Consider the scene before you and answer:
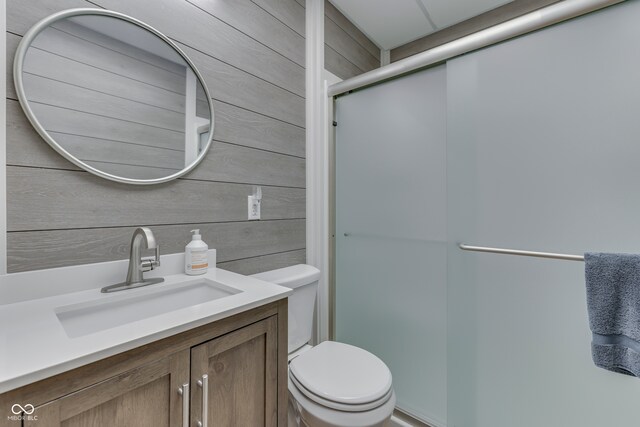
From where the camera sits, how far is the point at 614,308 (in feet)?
2.71

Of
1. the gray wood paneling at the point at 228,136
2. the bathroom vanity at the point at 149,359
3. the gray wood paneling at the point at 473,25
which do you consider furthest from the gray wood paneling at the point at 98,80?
the gray wood paneling at the point at 473,25

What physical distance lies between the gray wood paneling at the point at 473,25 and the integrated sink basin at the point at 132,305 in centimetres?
217

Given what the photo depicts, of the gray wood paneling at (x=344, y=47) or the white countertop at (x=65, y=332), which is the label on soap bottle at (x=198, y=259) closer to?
the white countertop at (x=65, y=332)

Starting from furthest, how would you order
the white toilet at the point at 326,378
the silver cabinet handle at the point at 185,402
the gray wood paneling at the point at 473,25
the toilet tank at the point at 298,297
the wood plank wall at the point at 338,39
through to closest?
the gray wood paneling at the point at 473,25 < the wood plank wall at the point at 338,39 < the toilet tank at the point at 298,297 < the white toilet at the point at 326,378 < the silver cabinet handle at the point at 185,402

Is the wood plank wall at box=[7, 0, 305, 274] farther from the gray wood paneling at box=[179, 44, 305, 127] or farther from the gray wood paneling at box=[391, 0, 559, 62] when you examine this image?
the gray wood paneling at box=[391, 0, 559, 62]

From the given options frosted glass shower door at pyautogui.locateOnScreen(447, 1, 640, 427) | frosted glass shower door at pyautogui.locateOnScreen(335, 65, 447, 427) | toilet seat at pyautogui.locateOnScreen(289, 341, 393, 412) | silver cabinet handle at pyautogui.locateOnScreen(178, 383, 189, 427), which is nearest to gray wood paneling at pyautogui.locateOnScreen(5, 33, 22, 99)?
silver cabinet handle at pyautogui.locateOnScreen(178, 383, 189, 427)

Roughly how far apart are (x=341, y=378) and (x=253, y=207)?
800mm

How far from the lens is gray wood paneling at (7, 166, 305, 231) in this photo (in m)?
0.75

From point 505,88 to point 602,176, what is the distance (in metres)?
0.46

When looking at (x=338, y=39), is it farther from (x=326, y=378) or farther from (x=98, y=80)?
(x=326, y=378)

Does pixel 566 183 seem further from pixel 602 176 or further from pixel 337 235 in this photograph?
pixel 337 235

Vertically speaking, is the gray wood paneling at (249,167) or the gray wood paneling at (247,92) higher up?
the gray wood paneling at (247,92)

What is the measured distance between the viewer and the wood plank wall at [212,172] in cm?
76

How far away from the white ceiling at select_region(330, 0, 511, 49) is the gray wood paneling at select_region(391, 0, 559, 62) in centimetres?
4
